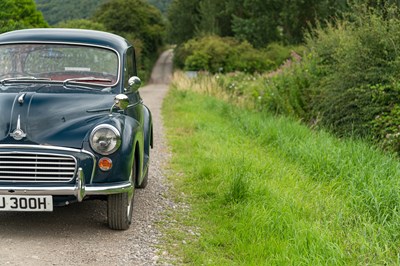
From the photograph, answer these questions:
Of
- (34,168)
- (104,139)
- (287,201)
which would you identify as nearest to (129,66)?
(104,139)

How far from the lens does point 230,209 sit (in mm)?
5926

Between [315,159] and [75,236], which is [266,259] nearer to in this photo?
[75,236]

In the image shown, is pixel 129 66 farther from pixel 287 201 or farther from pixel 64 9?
pixel 64 9

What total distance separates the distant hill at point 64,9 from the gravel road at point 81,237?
83386 millimetres

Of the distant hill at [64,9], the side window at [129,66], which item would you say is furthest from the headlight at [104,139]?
the distant hill at [64,9]

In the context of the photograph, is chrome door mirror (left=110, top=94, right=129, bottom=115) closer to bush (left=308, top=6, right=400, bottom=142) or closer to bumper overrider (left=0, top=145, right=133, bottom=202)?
bumper overrider (left=0, top=145, right=133, bottom=202)

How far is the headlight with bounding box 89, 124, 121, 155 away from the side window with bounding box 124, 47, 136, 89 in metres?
1.24

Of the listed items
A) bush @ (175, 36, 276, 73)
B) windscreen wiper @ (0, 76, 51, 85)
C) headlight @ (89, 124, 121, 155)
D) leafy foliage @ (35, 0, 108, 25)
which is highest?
windscreen wiper @ (0, 76, 51, 85)

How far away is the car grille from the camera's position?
191 inches

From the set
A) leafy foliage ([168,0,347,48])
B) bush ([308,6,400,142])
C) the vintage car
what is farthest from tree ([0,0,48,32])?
the vintage car

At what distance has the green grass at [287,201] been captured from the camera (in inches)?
178

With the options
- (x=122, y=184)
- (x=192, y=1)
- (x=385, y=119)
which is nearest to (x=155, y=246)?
(x=122, y=184)

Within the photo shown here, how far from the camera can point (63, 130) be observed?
4977 millimetres

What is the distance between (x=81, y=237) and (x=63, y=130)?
1016mm
